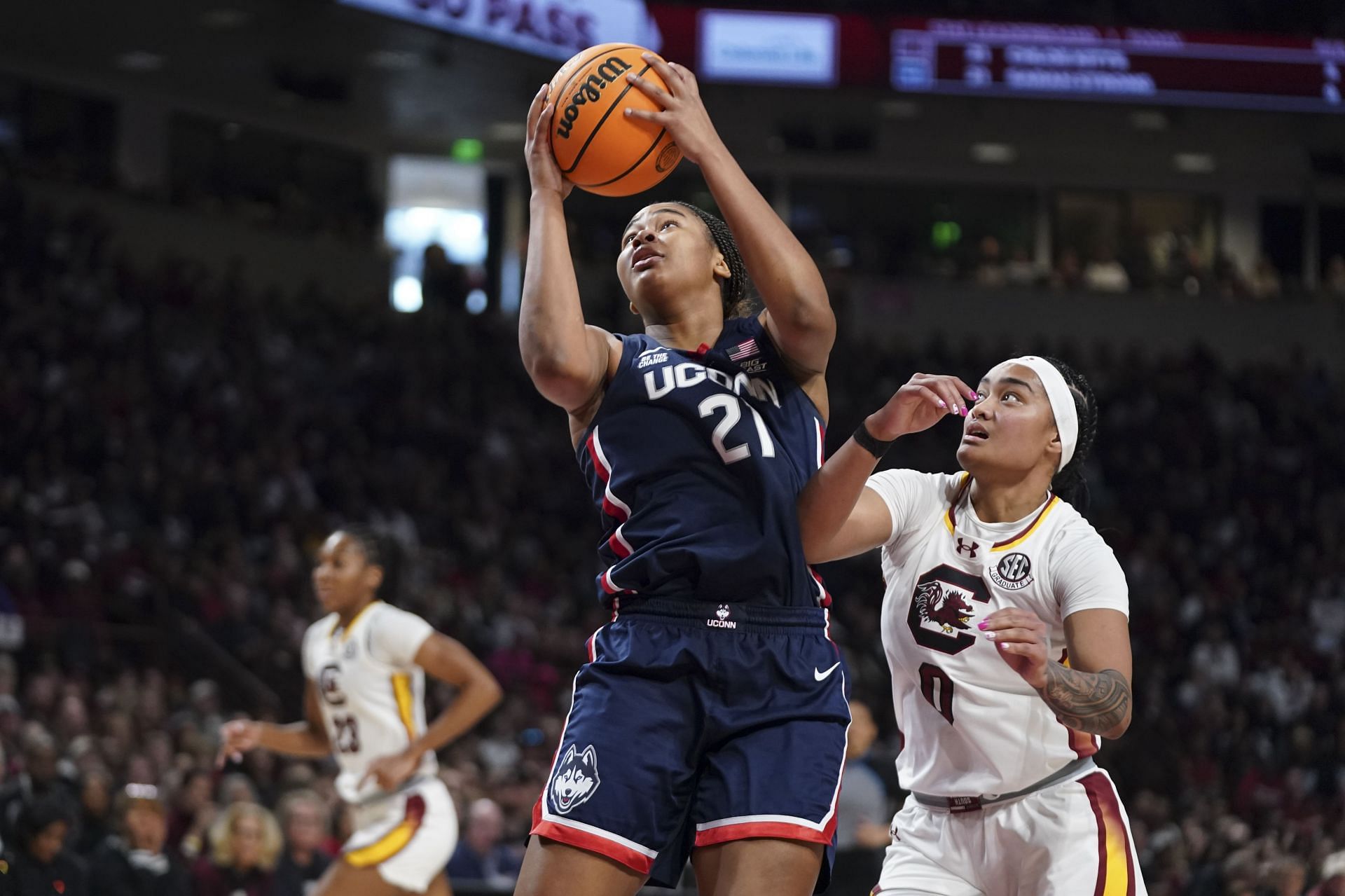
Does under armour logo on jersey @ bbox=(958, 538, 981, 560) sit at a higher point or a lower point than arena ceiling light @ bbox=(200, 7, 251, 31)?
lower

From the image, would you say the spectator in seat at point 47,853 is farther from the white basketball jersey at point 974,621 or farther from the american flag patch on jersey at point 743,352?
the american flag patch on jersey at point 743,352

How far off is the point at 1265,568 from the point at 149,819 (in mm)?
13605

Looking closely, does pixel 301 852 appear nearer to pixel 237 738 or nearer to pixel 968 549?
pixel 237 738

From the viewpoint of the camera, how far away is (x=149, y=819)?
315 inches

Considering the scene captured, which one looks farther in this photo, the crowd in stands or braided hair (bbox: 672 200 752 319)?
the crowd in stands

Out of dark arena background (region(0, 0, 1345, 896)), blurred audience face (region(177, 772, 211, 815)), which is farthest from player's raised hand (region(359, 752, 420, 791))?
blurred audience face (region(177, 772, 211, 815))

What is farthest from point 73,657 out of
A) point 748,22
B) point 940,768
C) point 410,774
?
point 748,22

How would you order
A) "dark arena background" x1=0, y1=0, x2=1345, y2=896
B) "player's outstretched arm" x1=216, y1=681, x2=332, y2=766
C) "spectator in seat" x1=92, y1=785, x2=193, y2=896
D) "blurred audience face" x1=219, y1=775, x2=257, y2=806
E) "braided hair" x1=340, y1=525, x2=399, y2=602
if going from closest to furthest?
"player's outstretched arm" x1=216, y1=681, x2=332, y2=766, "braided hair" x1=340, y1=525, x2=399, y2=602, "spectator in seat" x1=92, y1=785, x2=193, y2=896, "blurred audience face" x1=219, y1=775, x2=257, y2=806, "dark arena background" x1=0, y1=0, x2=1345, y2=896

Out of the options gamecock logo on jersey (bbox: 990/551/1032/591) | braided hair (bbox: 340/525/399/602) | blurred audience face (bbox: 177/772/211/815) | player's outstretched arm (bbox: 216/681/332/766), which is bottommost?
blurred audience face (bbox: 177/772/211/815)

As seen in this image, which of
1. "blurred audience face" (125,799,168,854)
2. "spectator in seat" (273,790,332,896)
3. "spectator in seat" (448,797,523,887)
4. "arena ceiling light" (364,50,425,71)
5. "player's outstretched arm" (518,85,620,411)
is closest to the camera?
"player's outstretched arm" (518,85,620,411)

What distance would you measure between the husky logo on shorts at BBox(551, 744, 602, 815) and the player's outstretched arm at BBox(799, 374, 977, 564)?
63cm

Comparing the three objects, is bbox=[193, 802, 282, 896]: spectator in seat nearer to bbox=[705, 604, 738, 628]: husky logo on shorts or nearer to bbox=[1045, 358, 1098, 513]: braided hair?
bbox=[1045, 358, 1098, 513]: braided hair

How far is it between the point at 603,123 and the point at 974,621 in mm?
1499

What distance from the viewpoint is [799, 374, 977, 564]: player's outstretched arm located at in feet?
11.0
